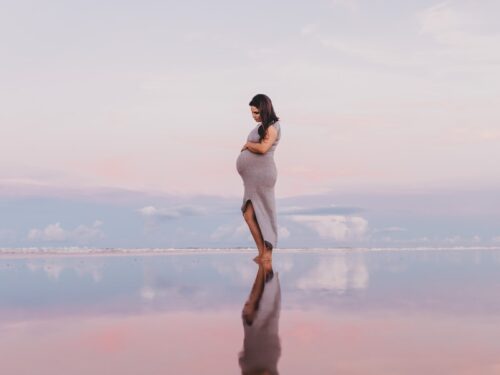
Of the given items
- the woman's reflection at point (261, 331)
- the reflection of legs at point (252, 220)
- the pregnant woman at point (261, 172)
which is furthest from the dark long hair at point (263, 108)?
the woman's reflection at point (261, 331)

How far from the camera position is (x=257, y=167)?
890 centimetres

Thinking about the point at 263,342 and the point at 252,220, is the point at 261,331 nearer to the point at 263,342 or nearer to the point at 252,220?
the point at 263,342

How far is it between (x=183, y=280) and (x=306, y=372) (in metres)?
5.14

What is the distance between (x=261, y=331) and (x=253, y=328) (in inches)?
5.2

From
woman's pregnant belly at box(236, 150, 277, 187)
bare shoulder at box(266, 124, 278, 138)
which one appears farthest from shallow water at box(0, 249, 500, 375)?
bare shoulder at box(266, 124, 278, 138)

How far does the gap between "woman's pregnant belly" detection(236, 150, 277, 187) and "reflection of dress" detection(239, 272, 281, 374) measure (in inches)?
168

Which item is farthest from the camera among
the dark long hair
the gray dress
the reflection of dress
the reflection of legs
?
the reflection of legs

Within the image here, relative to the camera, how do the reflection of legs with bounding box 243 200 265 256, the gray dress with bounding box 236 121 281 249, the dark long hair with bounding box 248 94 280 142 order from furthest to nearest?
the reflection of legs with bounding box 243 200 265 256
the gray dress with bounding box 236 121 281 249
the dark long hair with bounding box 248 94 280 142

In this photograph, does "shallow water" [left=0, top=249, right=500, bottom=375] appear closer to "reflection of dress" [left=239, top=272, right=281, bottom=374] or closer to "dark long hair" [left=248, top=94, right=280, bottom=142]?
"reflection of dress" [left=239, top=272, right=281, bottom=374]

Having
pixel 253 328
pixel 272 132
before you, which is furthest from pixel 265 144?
pixel 253 328

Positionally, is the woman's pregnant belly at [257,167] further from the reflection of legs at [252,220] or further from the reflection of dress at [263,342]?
the reflection of dress at [263,342]

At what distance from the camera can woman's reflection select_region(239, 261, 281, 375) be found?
2491 millimetres

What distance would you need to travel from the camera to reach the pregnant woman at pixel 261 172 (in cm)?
873

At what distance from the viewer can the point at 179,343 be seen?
10.1ft
